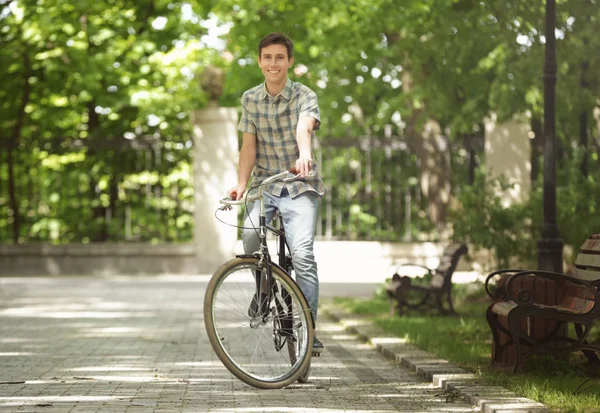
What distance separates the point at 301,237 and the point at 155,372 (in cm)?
165

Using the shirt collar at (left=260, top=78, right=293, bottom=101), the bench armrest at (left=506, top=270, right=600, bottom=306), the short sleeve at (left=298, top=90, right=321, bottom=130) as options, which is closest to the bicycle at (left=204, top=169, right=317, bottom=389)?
the short sleeve at (left=298, top=90, right=321, bottom=130)

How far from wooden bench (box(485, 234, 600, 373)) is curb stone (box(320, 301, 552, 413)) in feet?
1.15

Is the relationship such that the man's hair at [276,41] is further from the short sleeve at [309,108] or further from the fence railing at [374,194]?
the fence railing at [374,194]

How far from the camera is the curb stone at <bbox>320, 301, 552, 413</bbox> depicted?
6.36 meters

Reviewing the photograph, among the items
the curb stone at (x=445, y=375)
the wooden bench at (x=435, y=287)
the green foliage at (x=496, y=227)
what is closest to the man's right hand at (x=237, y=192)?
the curb stone at (x=445, y=375)

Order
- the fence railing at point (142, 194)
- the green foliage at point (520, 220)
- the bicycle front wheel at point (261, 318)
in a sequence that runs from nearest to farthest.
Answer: the bicycle front wheel at point (261, 318) → the green foliage at point (520, 220) → the fence railing at point (142, 194)

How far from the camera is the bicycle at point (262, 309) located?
7.23 metres

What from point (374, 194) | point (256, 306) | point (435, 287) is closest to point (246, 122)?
point (256, 306)

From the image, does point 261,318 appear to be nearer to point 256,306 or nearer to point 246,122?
point 256,306

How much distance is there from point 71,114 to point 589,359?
19550 millimetres

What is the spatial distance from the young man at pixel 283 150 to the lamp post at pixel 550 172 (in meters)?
3.37

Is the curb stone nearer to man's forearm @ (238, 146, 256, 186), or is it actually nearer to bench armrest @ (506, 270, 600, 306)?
bench armrest @ (506, 270, 600, 306)

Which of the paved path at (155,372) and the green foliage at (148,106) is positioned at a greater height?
the green foliage at (148,106)

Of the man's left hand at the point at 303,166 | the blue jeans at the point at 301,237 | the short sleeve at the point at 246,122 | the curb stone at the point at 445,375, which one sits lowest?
the curb stone at the point at 445,375
